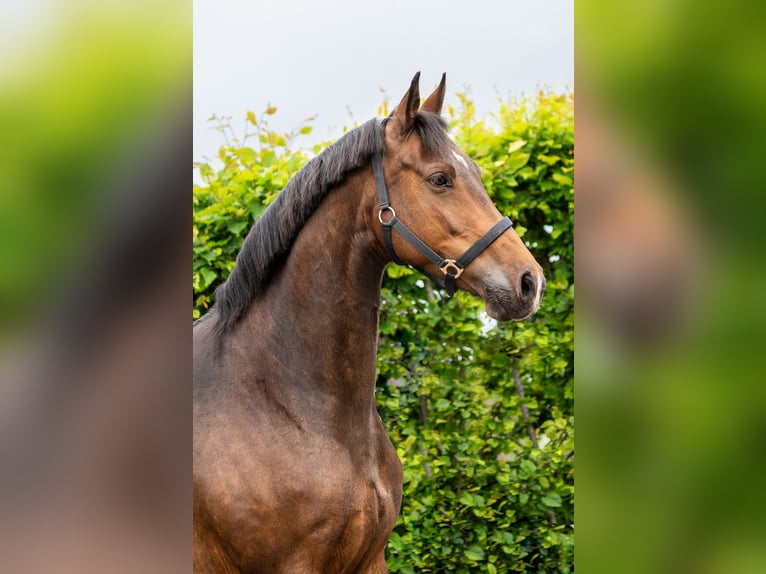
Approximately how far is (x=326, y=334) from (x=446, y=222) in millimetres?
542

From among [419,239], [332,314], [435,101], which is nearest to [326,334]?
[332,314]

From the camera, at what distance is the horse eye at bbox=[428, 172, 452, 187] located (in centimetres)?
263

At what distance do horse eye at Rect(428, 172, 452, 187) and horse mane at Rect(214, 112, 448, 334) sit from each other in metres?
0.09

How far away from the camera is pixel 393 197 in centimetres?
264

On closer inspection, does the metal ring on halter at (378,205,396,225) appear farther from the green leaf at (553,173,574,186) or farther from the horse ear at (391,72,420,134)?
the green leaf at (553,173,574,186)

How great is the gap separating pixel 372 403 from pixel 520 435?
1.99m

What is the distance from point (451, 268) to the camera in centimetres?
261

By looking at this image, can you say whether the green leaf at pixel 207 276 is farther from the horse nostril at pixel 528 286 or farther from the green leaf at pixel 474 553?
the horse nostril at pixel 528 286

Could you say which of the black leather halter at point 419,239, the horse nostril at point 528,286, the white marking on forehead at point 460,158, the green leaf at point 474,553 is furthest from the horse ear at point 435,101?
the green leaf at point 474,553
